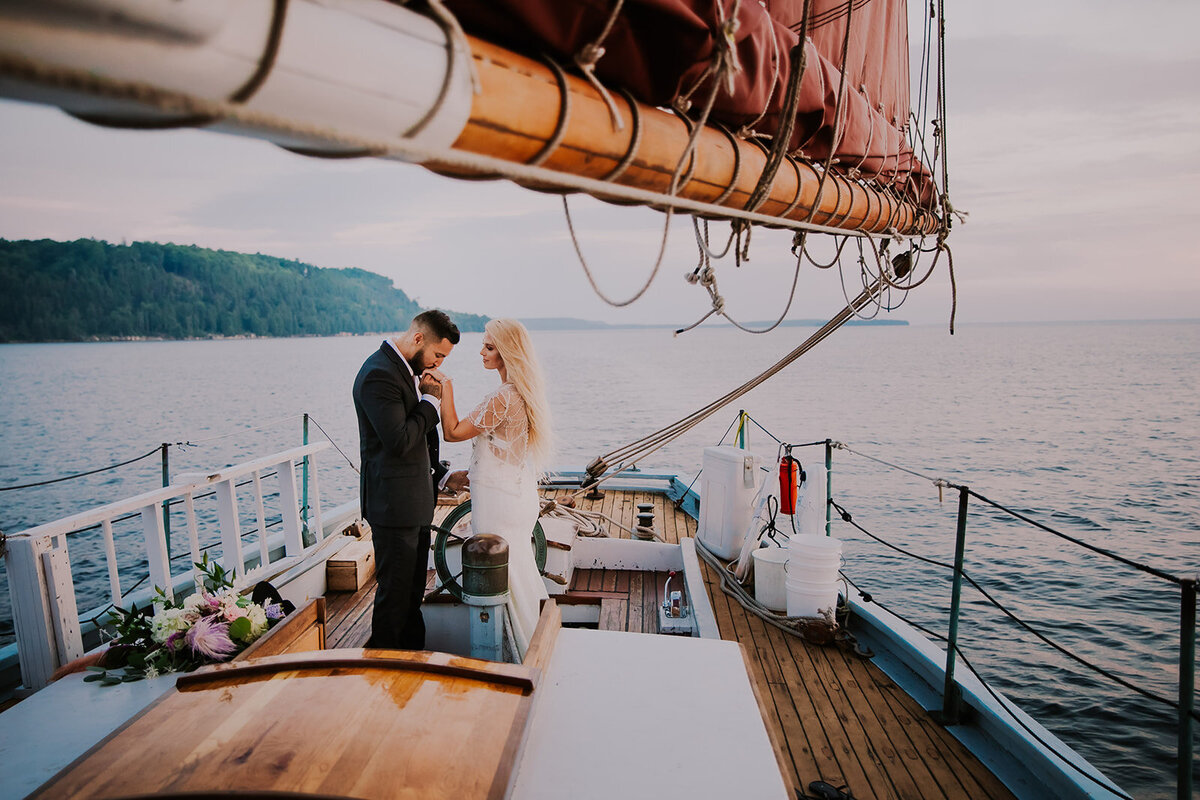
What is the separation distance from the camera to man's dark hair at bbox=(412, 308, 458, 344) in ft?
9.95

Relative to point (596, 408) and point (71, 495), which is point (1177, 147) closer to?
point (596, 408)

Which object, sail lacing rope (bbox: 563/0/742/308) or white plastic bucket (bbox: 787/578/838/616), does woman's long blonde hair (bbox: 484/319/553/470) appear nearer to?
sail lacing rope (bbox: 563/0/742/308)

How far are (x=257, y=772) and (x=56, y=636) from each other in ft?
5.87

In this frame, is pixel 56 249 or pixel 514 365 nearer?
pixel 514 365

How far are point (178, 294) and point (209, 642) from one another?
10459 centimetres

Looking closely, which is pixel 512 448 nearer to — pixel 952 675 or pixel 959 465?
pixel 952 675

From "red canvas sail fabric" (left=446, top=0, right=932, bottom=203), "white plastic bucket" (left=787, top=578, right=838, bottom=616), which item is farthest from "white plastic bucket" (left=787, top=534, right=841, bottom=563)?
"red canvas sail fabric" (left=446, top=0, right=932, bottom=203)

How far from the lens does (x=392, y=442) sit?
294 cm

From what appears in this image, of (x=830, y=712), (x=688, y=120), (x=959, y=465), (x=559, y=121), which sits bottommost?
(x=959, y=465)

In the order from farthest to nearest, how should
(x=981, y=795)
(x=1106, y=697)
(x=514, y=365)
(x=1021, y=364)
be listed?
(x=1021, y=364) → (x=1106, y=697) → (x=514, y=365) → (x=981, y=795)

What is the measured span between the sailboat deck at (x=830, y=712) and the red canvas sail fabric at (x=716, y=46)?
1758mm

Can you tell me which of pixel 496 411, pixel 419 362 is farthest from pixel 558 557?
pixel 419 362

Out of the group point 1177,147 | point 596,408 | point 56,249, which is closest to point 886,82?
point 596,408

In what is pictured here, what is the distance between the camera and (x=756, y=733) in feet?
6.16
